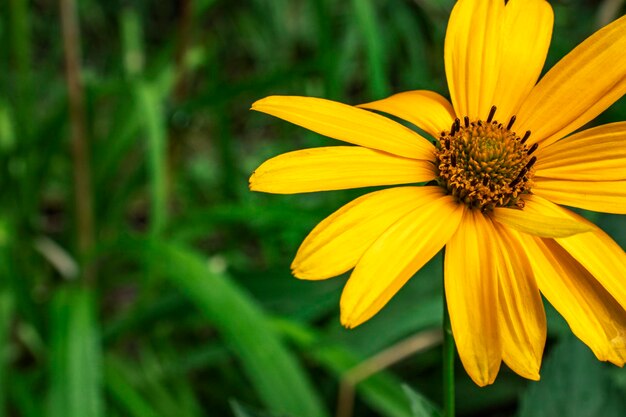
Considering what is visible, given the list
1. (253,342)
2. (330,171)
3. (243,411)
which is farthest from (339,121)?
(253,342)

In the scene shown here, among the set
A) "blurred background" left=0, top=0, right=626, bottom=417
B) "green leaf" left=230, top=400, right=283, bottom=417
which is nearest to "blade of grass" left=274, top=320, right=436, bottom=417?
"blurred background" left=0, top=0, right=626, bottom=417

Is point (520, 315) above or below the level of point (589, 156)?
below

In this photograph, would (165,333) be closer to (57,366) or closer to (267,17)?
(57,366)

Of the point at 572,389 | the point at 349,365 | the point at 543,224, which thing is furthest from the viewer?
the point at 349,365

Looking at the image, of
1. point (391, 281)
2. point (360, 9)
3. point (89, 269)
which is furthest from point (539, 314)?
point (89, 269)

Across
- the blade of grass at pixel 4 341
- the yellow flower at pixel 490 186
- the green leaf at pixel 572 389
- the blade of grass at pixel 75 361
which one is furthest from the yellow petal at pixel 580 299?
the blade of grass at pixel 4 341

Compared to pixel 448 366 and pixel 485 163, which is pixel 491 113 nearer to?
pixel 485 163

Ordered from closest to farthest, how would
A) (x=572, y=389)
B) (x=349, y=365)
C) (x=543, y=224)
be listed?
(x=543, y=224)
(x=572, y=389)
(x=349, y=365)
